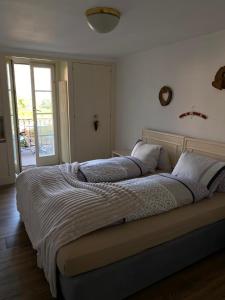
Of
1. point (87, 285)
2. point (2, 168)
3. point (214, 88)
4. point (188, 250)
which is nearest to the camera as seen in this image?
point (87, 285)

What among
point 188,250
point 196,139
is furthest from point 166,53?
point 188,250

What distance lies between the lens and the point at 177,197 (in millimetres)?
2186

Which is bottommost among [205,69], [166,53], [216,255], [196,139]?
[216,255]

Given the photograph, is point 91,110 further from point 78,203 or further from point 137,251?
point 137,251

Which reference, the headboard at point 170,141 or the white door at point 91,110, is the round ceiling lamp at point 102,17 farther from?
the white door at point 91,110

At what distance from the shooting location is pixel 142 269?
5.95 ft

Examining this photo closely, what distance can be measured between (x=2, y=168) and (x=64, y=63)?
2.28 meters

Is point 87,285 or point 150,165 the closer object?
point 87,285

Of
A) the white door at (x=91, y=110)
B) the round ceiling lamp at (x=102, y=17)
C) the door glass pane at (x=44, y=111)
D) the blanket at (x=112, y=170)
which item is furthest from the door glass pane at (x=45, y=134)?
the round ceiling lamp at (x=102, y=17)

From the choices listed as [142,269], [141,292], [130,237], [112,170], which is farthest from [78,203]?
[112,170]

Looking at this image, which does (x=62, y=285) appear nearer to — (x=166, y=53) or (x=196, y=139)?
(x=196, y=139)

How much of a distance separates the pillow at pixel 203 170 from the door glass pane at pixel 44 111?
134 inches

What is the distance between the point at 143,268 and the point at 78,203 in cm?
70

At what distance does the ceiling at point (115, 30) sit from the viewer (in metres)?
1.99
